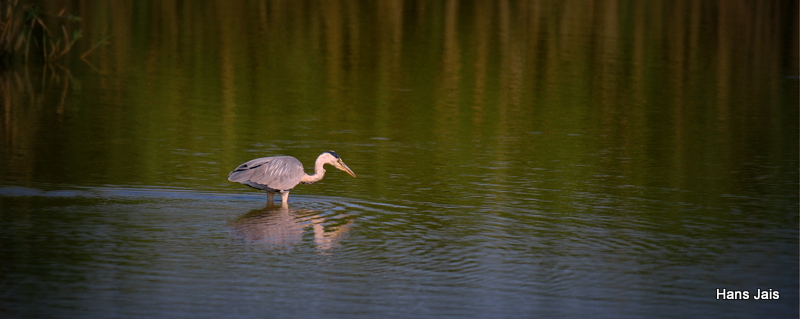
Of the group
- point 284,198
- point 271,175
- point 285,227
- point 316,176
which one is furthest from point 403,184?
point 285,227

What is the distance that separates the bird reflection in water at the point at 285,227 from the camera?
10.7 meters

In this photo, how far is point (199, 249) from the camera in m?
10.3

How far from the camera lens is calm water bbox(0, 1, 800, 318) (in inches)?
360

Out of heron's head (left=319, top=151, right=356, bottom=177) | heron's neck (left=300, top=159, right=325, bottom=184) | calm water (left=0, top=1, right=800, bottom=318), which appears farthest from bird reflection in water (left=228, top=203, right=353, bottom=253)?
heron's head (left=319, top=151, right=356, bottom=177)

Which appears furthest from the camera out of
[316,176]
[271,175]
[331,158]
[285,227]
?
[331,158]

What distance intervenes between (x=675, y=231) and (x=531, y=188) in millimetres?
2586

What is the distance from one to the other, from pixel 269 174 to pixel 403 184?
6.99 ft

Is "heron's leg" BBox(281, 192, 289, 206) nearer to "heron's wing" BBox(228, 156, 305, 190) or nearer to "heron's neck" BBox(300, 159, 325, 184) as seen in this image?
"heron's wing" BBox(228, 156, 305, 190)

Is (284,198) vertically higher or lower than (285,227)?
higher

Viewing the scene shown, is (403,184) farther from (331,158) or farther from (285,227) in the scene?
(285,227)

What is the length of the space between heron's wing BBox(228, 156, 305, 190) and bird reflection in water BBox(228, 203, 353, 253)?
0.29 meters

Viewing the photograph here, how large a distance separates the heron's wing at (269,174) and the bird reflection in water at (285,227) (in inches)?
11.5

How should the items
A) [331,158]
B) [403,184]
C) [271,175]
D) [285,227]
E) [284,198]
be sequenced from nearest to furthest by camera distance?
1. [285,227]
2. [271,175]
3. [284,198]
4. [331,158]
5. [403,184]

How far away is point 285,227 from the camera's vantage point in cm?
1143
